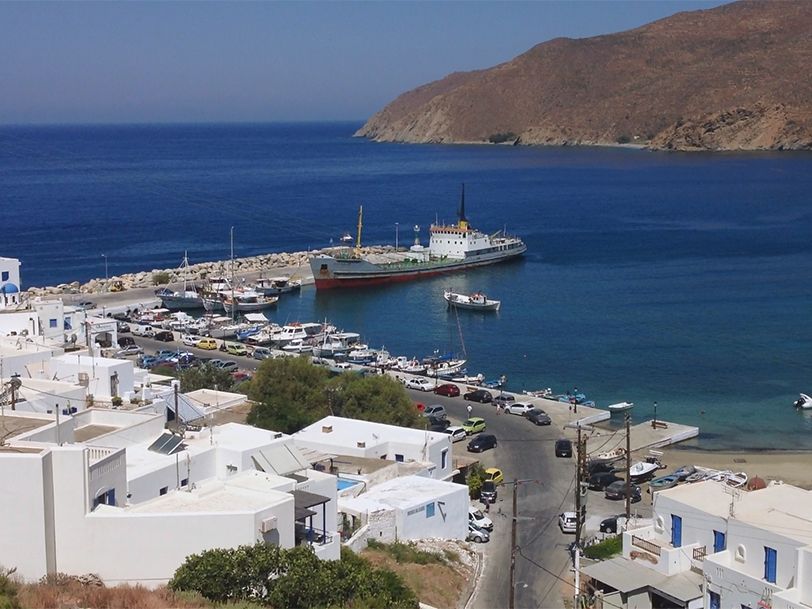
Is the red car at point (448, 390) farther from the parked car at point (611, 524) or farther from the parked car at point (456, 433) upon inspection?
the parked car at point (611, 524)

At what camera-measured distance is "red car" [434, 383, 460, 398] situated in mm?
27719

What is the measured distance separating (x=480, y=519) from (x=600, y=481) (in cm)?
329

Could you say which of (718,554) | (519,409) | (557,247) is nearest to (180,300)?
(519,409)

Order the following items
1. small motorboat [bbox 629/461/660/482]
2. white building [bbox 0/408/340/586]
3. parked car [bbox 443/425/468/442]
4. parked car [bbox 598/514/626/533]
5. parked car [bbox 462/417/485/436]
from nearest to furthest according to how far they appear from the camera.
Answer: white building [bbox 0/408/340/586], parked car [bbox 598/514/626/533], small motorboat [bbox 629/461/660/482], parked car [bbox 443/425/468/442], parked car [bbox 462/417/485/436]

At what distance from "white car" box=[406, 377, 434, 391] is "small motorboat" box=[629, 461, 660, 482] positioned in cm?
801

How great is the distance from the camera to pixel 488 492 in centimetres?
1911

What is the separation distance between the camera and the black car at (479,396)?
2692 centimetres

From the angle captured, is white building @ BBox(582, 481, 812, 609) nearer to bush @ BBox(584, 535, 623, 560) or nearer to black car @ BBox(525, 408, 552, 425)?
bush @ BBox(584, 535, 623, 560)

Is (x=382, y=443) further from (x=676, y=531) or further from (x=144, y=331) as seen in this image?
(x=144, y=331)

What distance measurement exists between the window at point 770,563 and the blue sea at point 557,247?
12259 millimetres

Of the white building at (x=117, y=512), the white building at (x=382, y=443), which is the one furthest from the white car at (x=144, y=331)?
the white building at (x=117, y=512)

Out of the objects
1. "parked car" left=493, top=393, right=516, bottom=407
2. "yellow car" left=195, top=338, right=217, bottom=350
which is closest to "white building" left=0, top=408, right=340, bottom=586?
"parked car" left=493, top=393, right=516, bottom=407

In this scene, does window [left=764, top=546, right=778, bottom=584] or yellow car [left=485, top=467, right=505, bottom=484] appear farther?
yellow car [left=485, top=467, right=505, bottom=484]

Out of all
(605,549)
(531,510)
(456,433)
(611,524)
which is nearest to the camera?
(605,549)
